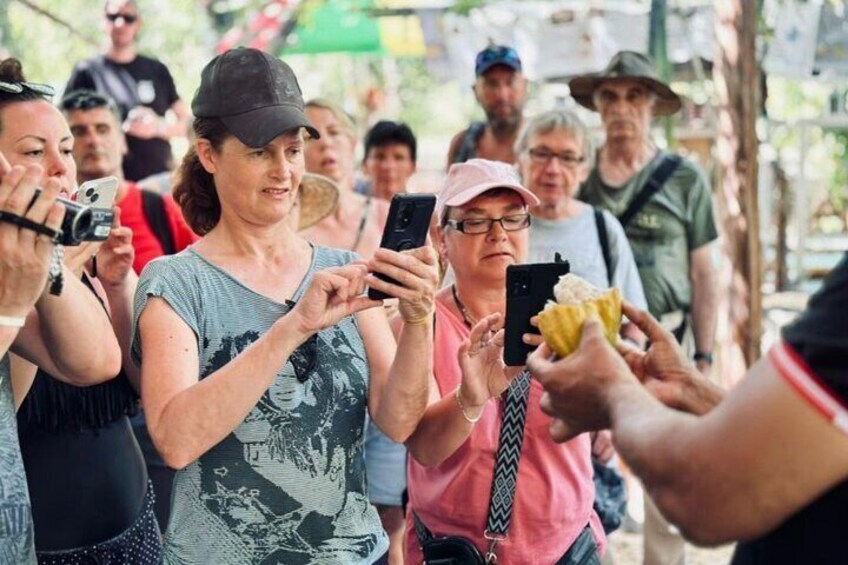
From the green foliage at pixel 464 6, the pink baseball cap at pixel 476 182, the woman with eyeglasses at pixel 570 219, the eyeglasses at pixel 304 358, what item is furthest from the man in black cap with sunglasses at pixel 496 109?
the green foliage at pixel 464 6

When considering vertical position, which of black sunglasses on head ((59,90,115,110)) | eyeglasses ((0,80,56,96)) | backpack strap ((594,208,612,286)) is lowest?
backpack strap ((594,208,612,286))

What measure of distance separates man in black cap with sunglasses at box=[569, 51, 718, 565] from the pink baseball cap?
2187mm

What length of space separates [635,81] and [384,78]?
2381 cm

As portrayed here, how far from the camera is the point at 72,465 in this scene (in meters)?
3.26

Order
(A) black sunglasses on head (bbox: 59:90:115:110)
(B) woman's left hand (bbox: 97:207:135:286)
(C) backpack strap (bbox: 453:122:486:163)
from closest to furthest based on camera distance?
(B) woman's left hand (bbox: 97:207:135:286) → (A) black sunglasses on head (bbox: 59:90:115:110) → (C) backpack strap (bbox: 453:122:486:163)

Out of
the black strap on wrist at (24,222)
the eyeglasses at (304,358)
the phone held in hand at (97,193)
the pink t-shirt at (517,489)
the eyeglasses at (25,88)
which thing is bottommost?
the pink t-shirt at (517,489)

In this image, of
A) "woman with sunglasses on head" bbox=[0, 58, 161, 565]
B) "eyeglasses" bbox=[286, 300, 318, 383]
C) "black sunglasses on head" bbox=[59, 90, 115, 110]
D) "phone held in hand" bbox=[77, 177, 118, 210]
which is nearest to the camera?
"eyeglasses" bbox=[286, 300, 318, 383]

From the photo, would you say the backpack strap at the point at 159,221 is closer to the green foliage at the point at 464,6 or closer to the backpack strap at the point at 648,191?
the backpack strap at the point at 648,191

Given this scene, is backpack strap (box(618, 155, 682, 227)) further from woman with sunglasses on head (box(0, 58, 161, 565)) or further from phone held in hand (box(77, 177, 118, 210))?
phone held in hand (box(77, 177, 118, 210))

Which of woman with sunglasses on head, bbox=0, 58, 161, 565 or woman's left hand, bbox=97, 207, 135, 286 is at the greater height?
woman's left hand, bbox=97, 207, 135, 286

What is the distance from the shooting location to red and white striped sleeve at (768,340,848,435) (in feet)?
5.22

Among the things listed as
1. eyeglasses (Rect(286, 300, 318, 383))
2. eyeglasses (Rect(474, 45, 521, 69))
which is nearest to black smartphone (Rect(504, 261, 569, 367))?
eyeglasses (Rect(286, 300, 318, 383))

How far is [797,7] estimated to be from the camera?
12.1 m

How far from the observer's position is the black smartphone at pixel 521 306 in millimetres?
2768
